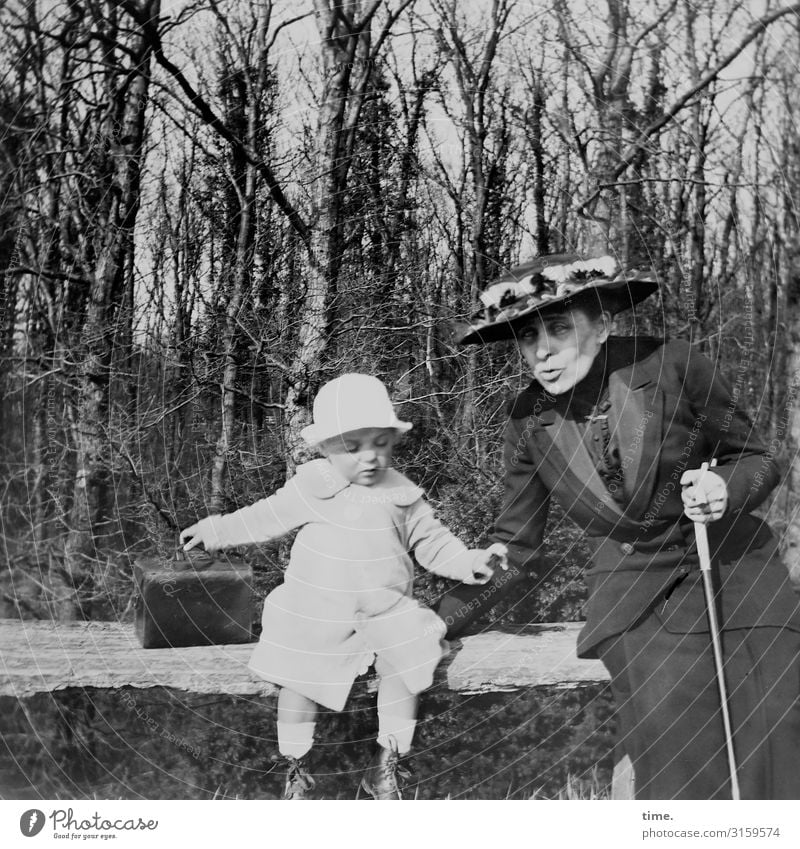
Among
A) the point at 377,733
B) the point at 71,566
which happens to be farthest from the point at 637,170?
the point at 71,566

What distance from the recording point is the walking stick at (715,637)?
6.01 feet

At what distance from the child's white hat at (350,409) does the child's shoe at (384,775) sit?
65 centimetres

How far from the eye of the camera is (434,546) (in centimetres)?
183

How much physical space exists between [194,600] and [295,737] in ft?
1.11

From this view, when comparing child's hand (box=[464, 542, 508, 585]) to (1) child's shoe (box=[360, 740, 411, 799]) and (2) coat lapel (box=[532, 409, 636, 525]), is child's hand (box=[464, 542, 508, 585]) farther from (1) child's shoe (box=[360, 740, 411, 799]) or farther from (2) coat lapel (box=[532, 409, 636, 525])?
(1) child's shoe (box=[360, 740, 411, 799])

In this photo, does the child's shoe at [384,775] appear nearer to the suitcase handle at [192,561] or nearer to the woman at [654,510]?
the woman at [654,510]

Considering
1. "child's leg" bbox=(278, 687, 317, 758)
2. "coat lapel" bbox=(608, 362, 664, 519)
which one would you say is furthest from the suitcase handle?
"coat lapel" bbox=(608, 362, 664, 519)

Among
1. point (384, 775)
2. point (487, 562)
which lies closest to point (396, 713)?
point (384, 775)

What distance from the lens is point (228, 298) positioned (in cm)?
188

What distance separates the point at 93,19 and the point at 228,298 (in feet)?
2.15

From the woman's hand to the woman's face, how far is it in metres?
0.30

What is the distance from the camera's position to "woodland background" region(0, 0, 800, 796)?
6.11 ft

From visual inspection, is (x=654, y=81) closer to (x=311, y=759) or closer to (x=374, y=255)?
(x=374, y=255)
